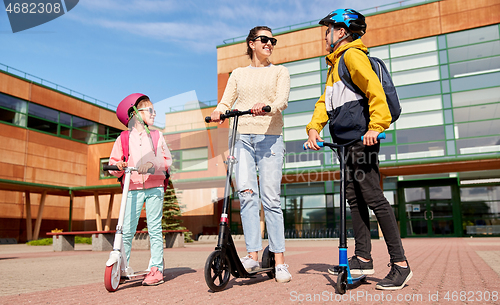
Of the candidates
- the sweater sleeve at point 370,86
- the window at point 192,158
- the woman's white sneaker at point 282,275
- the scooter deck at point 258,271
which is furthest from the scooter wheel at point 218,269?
Answer: the window at point 192,158

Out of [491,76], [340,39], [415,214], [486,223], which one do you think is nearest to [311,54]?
[491,76]

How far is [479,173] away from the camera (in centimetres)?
2056

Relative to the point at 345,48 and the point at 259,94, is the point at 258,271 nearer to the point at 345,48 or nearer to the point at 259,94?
the point at 259,94

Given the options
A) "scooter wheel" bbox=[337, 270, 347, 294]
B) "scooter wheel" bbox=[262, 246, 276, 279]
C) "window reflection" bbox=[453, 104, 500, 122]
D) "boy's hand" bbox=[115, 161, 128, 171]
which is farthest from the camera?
"window reflection" bbox=[453, 104, 500, 122]

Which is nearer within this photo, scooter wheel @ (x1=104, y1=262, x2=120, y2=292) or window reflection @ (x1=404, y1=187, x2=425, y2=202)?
scooter wheel @ (x1=104, y1=262, x2=120, y2=292)

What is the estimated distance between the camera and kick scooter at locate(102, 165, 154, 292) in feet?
10.0

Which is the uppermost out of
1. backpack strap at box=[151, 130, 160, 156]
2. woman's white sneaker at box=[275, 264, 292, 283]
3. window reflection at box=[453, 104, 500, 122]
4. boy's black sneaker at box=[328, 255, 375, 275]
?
window reflection at box=[453, 104, 500, 122]

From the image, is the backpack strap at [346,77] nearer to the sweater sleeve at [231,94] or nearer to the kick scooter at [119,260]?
the sweater sleeve at [231,94]

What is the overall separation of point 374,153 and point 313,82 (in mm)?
20384

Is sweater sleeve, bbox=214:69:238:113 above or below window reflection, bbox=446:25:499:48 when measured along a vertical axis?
below

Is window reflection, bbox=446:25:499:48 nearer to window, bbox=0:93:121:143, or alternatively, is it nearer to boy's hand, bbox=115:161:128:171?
boy's hand, bbox=115:161:128:171

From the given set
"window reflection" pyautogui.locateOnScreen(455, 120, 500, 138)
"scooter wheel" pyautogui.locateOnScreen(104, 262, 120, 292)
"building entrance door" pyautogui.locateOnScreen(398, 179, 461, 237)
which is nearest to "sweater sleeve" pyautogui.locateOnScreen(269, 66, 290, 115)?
"scooter wheel" pyautogui.locateOnScreen(104, 262, 120, 292)

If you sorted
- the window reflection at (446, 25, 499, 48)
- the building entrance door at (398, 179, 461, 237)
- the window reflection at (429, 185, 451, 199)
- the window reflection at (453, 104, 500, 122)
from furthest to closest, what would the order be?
the window reflection at (429, 185, 451, 199) < the building entrance door at (398, 179, 461, 237) < the window reflection at (446, 25, 499, 48) < the window reflection at (453, 104, 500, 122)

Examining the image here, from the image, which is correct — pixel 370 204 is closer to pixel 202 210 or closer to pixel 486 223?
pixel 486 223
